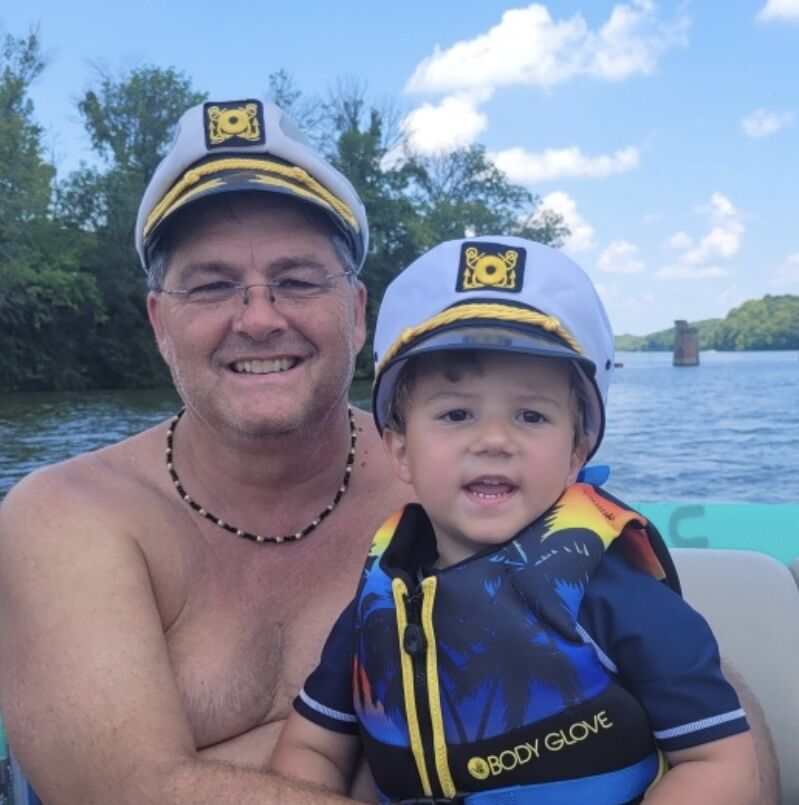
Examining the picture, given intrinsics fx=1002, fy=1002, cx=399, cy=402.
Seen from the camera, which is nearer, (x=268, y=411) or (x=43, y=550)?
(x=43, y=550)

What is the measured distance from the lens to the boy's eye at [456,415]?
1540 millimetres

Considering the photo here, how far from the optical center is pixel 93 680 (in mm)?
1612

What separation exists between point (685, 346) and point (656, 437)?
55.1 meters

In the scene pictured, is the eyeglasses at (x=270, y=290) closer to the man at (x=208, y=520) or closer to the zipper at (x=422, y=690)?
the man at (x=208, y=520)

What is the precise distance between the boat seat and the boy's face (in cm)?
78

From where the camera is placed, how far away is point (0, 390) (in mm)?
26359

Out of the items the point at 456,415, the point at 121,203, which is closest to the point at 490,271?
the point at 456,415

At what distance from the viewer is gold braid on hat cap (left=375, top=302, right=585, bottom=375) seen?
1.46 meters

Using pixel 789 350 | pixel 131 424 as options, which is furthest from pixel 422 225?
pixel 789 350

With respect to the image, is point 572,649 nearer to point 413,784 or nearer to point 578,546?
point 578,546

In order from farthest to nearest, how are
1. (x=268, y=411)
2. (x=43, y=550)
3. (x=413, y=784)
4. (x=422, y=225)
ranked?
(x=422, y=225)
(x=268, y=411)
(x=43, y=550)
(x=413, y=784)

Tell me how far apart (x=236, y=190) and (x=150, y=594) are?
0.75 metres

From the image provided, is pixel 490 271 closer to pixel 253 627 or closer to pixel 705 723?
pixel 705 723

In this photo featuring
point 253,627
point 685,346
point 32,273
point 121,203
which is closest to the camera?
point 253,627
